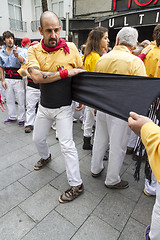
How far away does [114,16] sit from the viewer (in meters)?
9.38

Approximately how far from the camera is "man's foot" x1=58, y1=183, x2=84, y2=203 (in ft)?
6.86

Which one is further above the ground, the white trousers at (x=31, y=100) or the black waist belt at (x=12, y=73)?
the black waist belt at (x=12, y=73)

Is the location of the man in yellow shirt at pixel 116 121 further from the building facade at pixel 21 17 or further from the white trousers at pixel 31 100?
the building facade at pixel 21 17

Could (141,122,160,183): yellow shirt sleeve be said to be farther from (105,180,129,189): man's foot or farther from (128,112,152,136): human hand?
(105,180,129,189): man's foot

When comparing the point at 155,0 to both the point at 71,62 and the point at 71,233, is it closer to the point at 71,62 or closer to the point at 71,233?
the point at 71,62

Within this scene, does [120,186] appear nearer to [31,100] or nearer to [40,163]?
[40,163]

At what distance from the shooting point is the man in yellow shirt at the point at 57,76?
1.90 metres

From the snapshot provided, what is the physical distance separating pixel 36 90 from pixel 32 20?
19456 mm

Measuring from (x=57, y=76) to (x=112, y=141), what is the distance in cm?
106

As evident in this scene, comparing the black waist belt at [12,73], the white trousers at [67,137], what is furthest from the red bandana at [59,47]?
the black waist belt at [12,73]

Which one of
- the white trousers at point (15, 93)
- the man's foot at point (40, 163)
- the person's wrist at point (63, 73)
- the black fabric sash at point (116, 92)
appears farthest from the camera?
the white trousers at point (15, 93)

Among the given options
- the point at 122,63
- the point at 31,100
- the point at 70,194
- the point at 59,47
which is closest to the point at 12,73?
the point at 31,100

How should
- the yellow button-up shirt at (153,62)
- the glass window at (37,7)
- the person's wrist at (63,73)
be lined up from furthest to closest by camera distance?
the glass window at (37,7) < the yellow button-up shirt at (153,62) < the person's wrist at (63,73)

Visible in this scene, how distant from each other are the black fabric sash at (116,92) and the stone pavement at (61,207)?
46.6 inches
